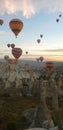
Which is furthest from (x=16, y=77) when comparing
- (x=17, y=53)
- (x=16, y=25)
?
(x=16, y=25)

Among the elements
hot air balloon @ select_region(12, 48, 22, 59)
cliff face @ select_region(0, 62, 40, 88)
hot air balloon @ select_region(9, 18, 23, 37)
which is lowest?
cliff face @ select_region(0, 62, 40, 88)

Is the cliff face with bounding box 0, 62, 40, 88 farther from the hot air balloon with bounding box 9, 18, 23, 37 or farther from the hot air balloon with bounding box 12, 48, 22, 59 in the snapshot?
the hot air balloon with bounding box 9, 18, 23, 37

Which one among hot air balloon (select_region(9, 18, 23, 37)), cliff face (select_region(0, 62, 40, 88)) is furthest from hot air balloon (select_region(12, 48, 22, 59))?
hot air balloon (select_region(9, 18, 23, 37))

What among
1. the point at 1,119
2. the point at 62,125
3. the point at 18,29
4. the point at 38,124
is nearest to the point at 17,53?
the point at 18,29

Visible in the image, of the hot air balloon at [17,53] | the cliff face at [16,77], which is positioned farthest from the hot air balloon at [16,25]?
the hot air balloon at [17,53]

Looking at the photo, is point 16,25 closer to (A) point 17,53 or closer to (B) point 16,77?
(A) point 17,53

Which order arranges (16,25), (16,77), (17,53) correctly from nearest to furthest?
1. (16,25)
2. (17,53)
3. (16,77)

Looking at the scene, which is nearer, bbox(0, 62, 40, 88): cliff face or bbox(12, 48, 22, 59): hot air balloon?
bbox(12, 48, 22, 59): hot air balloon

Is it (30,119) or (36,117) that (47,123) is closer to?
(36,117)

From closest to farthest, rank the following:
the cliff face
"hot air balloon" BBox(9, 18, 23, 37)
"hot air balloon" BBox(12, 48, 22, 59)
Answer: "hot air balloon" BBox(9, 18, 23, 37)
"hot air balloon" BBox(12, 48, 22, 59)
the cliff face

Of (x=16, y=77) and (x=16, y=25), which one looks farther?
(x=16, y=77)

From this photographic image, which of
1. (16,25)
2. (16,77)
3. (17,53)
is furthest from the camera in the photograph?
(16,77)

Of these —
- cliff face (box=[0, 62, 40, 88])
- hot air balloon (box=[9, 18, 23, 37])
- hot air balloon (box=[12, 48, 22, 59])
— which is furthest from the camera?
cliff face (box=[0, 62, 40, 88])

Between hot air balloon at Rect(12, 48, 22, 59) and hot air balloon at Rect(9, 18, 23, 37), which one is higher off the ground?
hot air balloon at Rect(9, 18, 23, 37)
